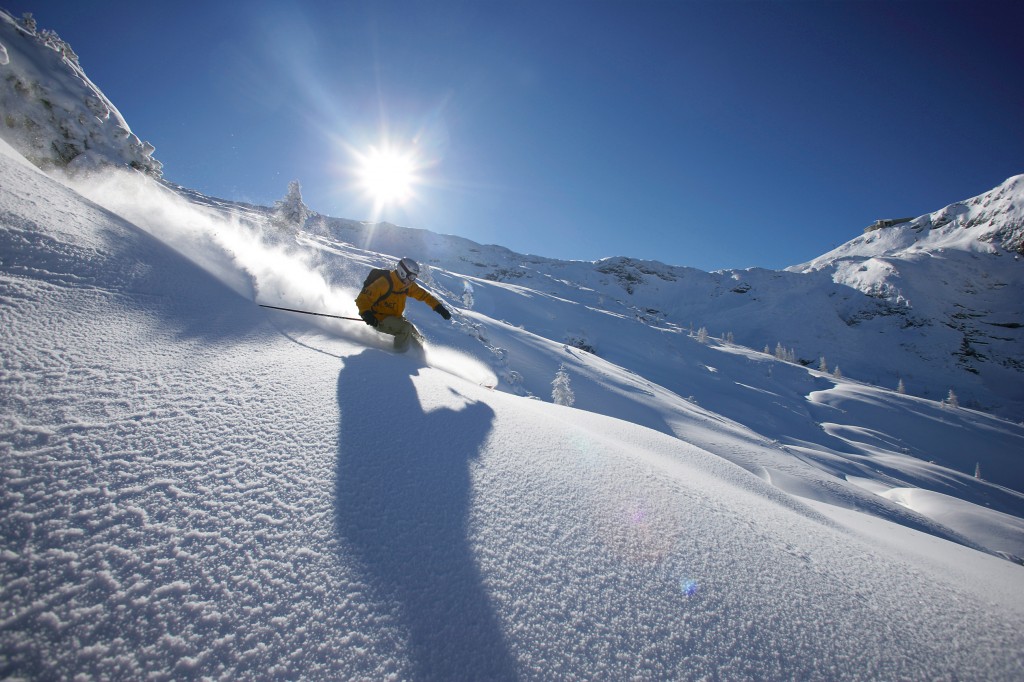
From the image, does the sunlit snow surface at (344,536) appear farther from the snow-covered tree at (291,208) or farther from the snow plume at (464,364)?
the snow-covered tree at (291,208)

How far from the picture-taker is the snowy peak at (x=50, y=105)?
964 centimetres

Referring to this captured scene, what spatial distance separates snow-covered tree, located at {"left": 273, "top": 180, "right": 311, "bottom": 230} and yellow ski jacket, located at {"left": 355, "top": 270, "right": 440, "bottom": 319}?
2950 cm

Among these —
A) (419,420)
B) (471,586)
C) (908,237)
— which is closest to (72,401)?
(419,420)

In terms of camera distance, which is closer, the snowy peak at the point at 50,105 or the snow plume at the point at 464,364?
the snow plume at the point at 464,364

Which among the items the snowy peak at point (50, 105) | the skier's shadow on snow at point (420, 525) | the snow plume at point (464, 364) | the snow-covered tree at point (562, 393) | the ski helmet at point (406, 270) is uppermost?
the snowy peak at point (50, 105)

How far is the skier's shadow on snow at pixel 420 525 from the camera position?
1.12 meters

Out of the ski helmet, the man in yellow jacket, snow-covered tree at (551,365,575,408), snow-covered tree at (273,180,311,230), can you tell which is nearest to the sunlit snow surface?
the man in yellow jacket

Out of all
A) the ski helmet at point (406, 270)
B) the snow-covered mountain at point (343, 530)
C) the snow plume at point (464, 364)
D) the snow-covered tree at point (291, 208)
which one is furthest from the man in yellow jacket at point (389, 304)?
the snow-covered tree at point (291, 208)

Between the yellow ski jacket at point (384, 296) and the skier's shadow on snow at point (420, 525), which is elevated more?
the yellow ski jacket at point (384, 296)

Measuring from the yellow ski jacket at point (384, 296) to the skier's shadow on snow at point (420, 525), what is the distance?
9.40ft

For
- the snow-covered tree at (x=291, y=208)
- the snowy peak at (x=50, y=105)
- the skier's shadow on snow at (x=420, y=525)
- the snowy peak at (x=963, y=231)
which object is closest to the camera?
the skier's shadow on snow at (x=420, y=525)

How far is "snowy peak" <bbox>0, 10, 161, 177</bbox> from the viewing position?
9.64 metres

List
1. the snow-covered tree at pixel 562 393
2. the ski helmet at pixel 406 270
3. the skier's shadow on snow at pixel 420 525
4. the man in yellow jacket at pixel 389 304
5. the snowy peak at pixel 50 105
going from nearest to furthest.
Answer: the skier's shadow on snow at pixel 420 525, the man in yellow jacket at pixel 389 304, the ski helmet at pixel 406 270, the snowy peak at pixel 50 105, the snow-covered tree at pixel 562 393

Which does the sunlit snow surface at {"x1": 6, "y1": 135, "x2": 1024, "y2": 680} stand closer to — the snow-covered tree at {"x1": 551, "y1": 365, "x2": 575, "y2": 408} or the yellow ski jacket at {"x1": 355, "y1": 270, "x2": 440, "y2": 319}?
the yellow ski jacket at {"x1": 355, "y1": 270, "x2": 440, "y2": 319}
